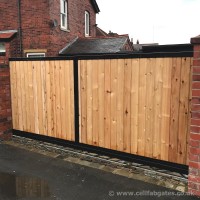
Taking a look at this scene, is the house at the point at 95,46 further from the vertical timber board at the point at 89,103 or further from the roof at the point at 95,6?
the vertical timber board at the point at 89,103

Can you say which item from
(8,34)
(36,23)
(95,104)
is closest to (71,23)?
(36,23)

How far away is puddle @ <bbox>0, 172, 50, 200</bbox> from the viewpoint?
3697mm

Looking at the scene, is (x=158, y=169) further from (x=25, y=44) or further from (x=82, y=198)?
(x=25, y=44)

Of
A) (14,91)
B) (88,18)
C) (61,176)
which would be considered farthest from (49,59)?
(88,18)

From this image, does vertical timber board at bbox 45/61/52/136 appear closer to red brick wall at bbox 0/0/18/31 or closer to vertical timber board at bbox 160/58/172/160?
vertical timber board at bbox 160/58/172/160

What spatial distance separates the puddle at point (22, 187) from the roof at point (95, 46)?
8.89 metres

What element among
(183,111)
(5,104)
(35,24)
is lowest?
(5,104)

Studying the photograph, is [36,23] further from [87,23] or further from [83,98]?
[83,98]

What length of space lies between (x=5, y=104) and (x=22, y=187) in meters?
2.97

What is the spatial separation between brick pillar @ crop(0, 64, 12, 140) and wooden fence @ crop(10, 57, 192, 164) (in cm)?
17

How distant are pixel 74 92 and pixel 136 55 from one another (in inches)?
65.8

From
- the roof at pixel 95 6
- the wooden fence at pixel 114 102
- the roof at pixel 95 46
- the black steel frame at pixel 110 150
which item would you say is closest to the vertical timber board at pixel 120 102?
the wooden fence at pixel 114 102

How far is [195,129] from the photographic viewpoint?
362 cm

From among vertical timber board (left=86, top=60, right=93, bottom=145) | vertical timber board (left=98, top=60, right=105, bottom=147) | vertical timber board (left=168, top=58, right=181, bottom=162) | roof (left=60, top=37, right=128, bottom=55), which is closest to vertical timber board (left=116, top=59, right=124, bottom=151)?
vertical timber board (left=98, top=60, right=105, bottom=147)
